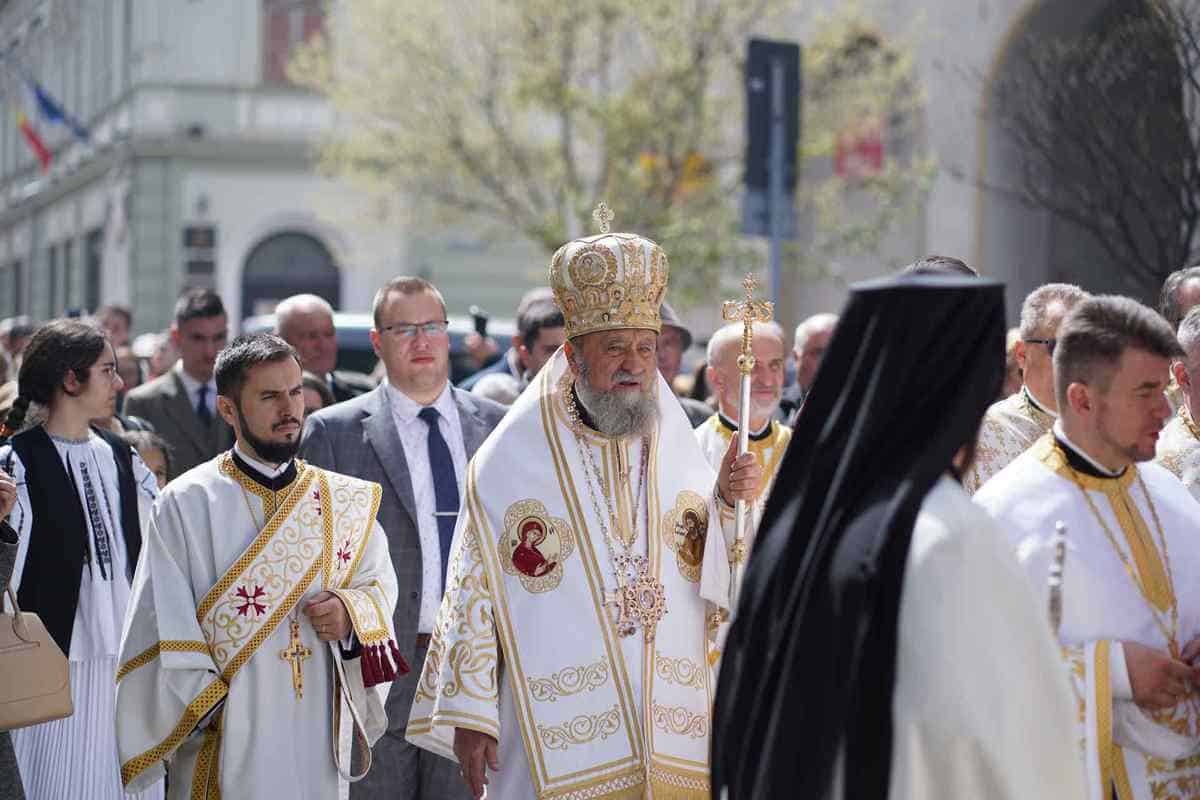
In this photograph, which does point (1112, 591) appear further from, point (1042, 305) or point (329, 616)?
point (329, 616)

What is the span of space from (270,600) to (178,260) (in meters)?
28.1

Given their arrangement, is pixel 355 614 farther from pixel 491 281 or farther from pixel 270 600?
pixel 491 281

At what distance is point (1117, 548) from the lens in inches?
184

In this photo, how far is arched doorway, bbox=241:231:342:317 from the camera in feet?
109

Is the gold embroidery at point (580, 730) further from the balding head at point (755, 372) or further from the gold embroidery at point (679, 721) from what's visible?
the balding head at point (755, 372)

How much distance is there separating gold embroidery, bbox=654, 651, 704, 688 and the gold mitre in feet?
3.38

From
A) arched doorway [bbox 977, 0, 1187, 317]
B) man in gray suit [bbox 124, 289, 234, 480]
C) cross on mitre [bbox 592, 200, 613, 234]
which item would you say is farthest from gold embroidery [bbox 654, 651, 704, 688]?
arched doorway [bbox 977, 0, 1187, 317]

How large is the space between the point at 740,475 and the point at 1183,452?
1403 mm

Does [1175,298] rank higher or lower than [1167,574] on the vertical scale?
higher

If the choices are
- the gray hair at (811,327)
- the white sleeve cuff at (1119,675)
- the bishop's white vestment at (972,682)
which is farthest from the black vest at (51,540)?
the bishop's white vestment at (972,682)

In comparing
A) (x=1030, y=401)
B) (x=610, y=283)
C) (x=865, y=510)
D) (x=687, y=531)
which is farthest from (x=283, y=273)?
(x=865, y=510)

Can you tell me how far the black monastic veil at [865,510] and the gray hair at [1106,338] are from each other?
108cm

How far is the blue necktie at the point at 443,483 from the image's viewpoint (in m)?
7.08

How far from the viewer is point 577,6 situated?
2189 cm
